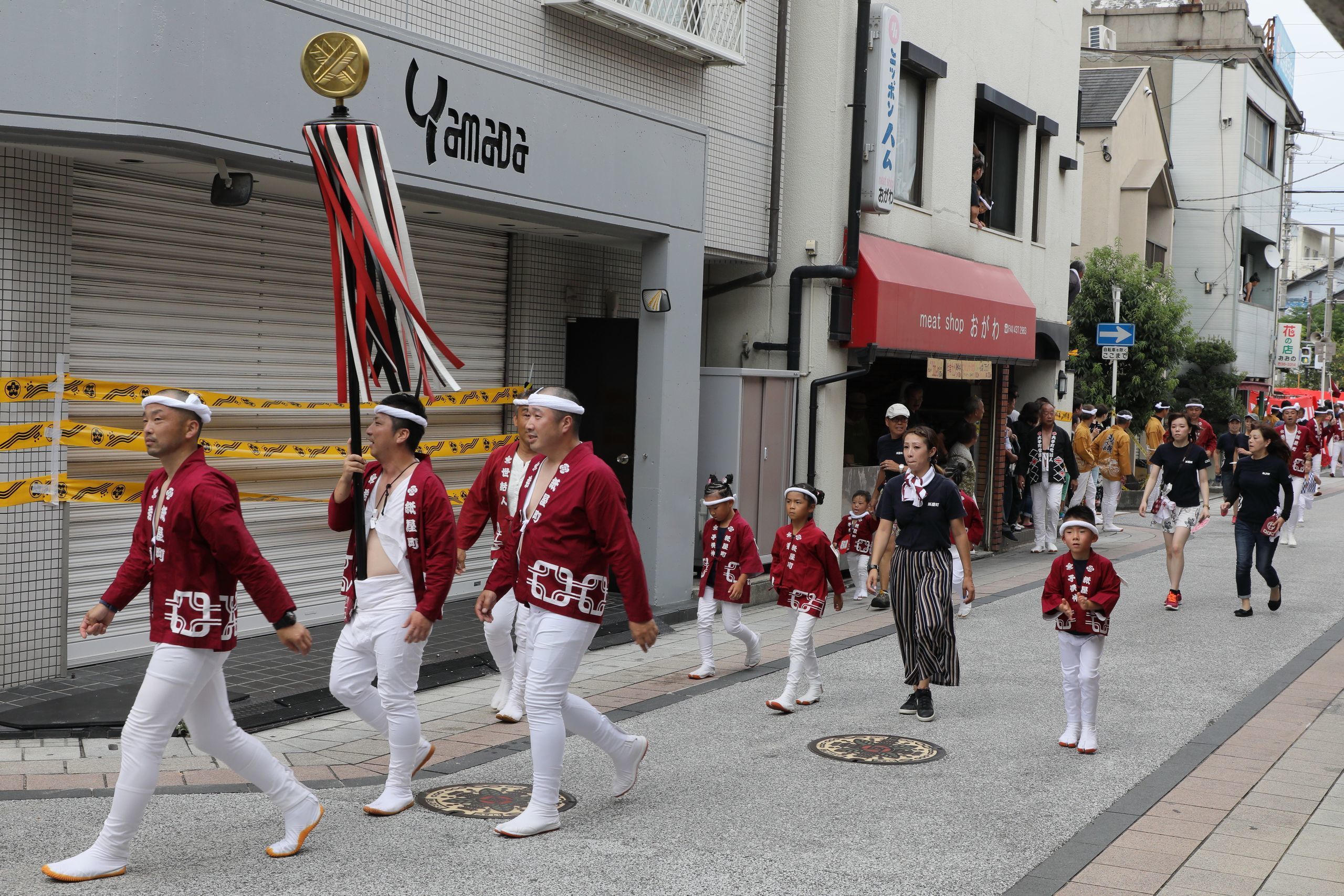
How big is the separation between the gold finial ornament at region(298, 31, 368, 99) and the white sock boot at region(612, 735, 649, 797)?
321cm

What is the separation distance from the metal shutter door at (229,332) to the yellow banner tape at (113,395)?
6cm

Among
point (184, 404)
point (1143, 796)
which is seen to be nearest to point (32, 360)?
point (184, 404)

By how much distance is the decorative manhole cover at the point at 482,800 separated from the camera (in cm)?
586

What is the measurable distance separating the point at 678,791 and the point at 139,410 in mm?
4249

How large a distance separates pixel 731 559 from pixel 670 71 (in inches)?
196

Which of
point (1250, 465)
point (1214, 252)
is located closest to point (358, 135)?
point (1250, 465)

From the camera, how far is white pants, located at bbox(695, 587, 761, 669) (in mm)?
8852

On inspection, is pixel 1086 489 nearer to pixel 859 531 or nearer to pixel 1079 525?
pixel 859 531

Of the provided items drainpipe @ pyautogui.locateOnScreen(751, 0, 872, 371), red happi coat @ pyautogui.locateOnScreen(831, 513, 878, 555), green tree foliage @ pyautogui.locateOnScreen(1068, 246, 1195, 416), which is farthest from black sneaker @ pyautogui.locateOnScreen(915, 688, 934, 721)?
green tree foliage @ pyautogui.locateOnScreen(1068, 246, 1195, 416)

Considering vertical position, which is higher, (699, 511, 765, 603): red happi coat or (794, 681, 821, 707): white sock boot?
(699, 511, 765, 603): red happi coat

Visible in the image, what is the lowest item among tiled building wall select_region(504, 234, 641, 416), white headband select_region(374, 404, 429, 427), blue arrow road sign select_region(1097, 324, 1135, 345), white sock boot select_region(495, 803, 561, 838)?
white sock boot select_region(495, 803, 561, 838)

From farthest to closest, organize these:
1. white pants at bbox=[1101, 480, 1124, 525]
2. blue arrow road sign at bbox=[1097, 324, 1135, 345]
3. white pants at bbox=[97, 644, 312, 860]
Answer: blue arrow road sign at bbox=[1097, 324, 1135, 345] < white pants at bbox=[1101, 480, 1124, 525] < white pants at bbox=[97, 644, 312, 860]

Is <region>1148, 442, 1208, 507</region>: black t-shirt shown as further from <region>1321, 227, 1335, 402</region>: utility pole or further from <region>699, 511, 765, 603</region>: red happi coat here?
<region>1321, 227, 1335, 402</region>: utility pole

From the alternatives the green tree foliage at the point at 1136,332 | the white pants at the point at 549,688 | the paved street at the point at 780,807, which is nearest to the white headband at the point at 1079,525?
the paved street at the point at 780,807
